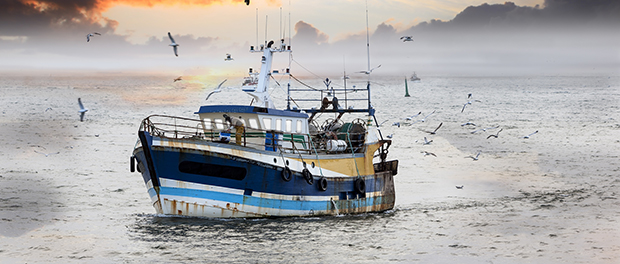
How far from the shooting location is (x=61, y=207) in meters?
24.2


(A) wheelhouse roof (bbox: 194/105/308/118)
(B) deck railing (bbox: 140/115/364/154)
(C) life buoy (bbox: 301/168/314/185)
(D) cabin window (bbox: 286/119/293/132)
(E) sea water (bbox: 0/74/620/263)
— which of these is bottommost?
(E) sea water (bbox: 0/74/620/263)

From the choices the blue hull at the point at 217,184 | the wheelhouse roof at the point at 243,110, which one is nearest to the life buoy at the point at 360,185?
the blue hull at the point at 217,184

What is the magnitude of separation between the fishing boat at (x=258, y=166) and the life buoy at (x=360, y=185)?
0.04 meters

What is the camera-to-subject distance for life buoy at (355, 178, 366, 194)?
24859mm

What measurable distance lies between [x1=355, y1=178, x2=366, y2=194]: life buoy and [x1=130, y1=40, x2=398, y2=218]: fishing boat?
0.04 meters

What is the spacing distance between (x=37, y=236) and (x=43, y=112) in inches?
2163

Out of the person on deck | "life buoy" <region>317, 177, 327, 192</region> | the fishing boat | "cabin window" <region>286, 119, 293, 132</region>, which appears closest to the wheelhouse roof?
the fishing boat

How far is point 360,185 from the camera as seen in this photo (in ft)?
81.9


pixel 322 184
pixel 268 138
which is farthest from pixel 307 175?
pixel 268 138

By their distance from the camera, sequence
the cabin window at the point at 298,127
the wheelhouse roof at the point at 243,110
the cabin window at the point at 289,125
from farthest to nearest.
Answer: the cabin window at the point at 298,127, the cabin window at the point at 289,125, the wheelhouse roof at the point at 243,110

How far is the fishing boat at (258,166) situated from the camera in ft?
68.0

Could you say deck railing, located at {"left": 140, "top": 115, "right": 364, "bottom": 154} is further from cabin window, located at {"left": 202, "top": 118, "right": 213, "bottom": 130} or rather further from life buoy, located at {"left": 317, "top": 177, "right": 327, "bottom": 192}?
life buoy, located at {"left": 317, "top": 177, "right": 327, "bottom": 192}

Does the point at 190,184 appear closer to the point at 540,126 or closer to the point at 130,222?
the point at 130,222

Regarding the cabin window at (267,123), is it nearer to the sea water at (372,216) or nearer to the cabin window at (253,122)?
the cabin window at (253,122)
